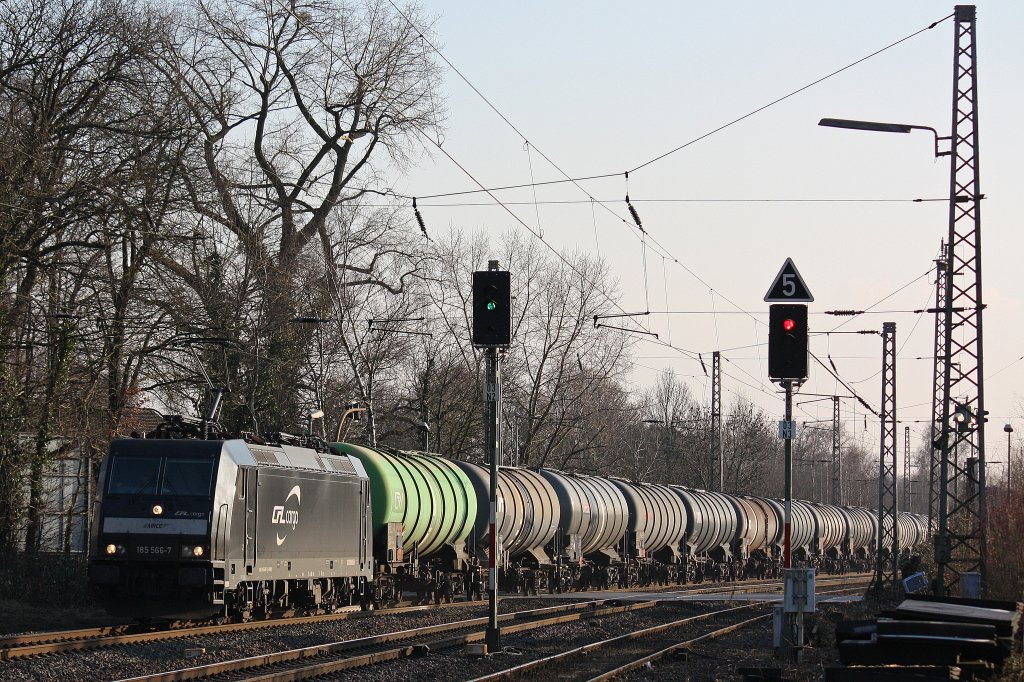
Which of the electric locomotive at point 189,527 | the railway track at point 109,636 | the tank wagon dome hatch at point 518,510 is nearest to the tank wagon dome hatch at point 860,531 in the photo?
the tank wagon dome hatch at point 518,510

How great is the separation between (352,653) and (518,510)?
49.5 ft

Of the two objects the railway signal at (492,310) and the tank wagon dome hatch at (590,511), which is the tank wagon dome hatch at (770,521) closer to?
the tank wagon dome hatch at (590,511)

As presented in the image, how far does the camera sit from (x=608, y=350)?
59.1 m

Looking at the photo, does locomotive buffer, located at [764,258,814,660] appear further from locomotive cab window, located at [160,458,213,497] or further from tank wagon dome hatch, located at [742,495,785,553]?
tank wagon dome hatch, located at [742,495,785,553]

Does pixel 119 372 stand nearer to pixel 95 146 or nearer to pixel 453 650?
pixel 95 146

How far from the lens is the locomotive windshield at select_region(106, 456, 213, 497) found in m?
19.3

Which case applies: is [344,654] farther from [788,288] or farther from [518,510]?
[518,510]

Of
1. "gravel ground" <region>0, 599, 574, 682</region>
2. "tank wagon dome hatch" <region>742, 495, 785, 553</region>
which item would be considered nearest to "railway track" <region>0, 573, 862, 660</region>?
"gravel ground" <region>0, 599, 574, 682</region>

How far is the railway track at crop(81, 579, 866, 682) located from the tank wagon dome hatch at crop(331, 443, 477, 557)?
3.38m

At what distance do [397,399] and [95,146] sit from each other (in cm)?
2683

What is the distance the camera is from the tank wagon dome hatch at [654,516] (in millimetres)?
41281

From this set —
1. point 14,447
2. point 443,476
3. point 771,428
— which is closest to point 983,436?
point 443,476

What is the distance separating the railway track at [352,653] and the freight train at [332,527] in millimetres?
2702

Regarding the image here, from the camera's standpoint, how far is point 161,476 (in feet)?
63.5
